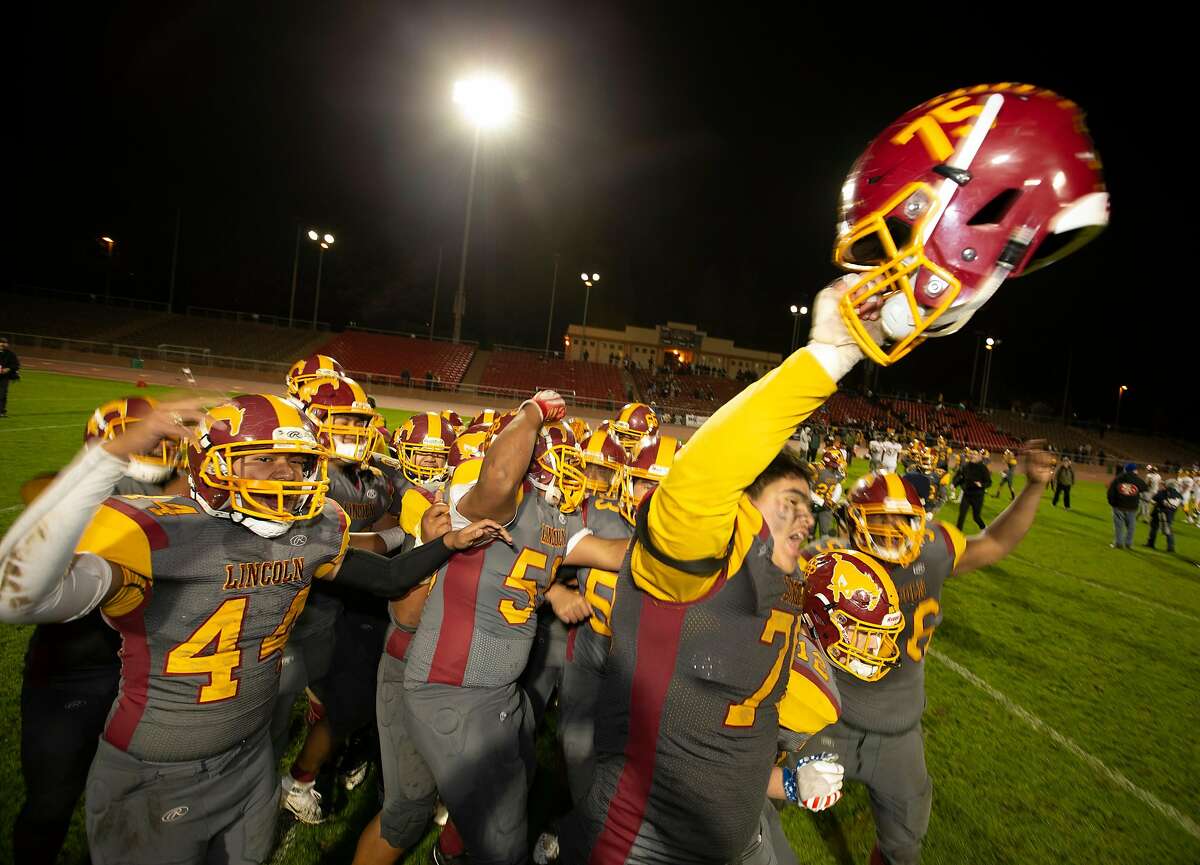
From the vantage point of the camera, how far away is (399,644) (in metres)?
3.33

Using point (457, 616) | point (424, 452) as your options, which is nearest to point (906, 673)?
point (457, 616)

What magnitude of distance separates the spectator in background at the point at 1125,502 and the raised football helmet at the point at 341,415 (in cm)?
1754

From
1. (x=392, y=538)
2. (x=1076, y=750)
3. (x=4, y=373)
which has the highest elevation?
(x=4, y=373)

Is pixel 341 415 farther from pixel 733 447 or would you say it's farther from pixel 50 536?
pixel 733 447

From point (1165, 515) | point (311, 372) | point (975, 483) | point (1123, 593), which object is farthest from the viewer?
point (1165, 515)

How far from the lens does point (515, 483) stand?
110 inches

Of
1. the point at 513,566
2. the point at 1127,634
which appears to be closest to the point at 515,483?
the point at 513,566

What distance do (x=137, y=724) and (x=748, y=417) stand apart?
8.25ft

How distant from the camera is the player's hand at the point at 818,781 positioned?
7.59 ft

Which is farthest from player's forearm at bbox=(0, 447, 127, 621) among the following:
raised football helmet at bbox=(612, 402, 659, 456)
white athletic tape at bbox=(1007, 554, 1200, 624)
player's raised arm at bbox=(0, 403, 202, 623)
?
white athletic tape at bbox=(1007, 554, 1200, 624)

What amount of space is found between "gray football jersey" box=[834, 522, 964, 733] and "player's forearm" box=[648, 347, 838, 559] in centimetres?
237

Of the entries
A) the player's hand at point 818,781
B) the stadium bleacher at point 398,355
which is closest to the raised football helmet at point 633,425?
the player's hand at point 818,781

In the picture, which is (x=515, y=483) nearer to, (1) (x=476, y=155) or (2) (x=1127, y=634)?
(2) (x=1127, y=634)

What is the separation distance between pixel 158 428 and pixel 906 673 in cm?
368
